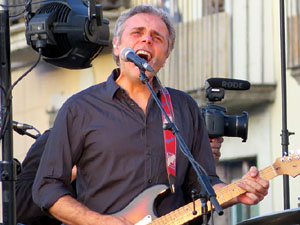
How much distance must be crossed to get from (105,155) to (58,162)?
A: 256 millimetres

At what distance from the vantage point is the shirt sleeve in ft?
22.7

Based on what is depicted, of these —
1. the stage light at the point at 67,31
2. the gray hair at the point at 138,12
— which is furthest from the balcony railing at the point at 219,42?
the stage light at the point at 67,31

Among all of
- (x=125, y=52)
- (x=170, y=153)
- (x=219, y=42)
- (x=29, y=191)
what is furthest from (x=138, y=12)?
(x=219, y=42)

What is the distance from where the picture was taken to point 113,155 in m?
6.95

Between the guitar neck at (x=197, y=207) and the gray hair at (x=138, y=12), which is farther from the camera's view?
the gray hair at (x=138, y=12)

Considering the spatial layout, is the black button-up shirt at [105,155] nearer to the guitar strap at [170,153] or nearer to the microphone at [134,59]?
the guitar strap at [170,153]

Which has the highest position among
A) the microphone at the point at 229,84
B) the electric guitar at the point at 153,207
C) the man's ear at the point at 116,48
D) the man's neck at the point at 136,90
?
the man's ear at the point at 116,48

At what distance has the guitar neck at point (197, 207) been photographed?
6.85 m

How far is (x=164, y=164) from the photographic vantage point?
Result: 22.9 ft

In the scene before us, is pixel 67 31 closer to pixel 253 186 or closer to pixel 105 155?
pixel 105 155

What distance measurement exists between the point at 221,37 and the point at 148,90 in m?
7.64

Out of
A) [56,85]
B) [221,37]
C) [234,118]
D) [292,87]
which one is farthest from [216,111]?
[56,85]

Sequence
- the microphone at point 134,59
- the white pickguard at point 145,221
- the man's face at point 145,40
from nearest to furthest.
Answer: the microphone at point 134,59, the white pickguard at point 145,221, the man's face at point 145,40

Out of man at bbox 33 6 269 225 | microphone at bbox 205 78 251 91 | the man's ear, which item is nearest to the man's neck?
man at bbox 33 6 269 225
